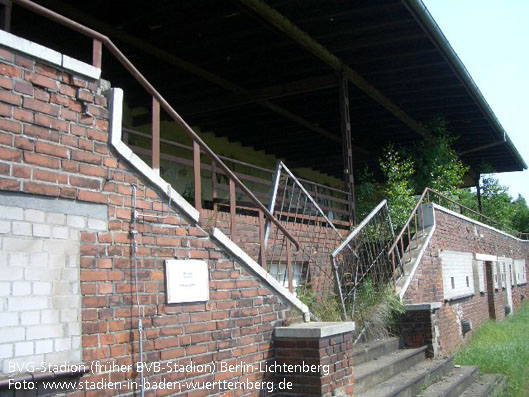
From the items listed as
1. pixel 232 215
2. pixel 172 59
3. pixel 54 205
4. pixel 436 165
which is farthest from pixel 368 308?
pixel 436 165

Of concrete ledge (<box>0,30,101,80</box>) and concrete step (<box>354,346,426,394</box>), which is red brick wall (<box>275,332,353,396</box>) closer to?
concrete step (<box>354,346,426,394</box>)

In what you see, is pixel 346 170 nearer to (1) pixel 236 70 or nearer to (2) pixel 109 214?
(1) pixel 236 70

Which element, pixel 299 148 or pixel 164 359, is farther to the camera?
pixel 299 148

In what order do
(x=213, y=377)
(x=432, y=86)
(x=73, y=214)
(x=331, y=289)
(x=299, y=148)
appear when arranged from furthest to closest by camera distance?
1. (x=299, y=148)
2. (x=432, y=86)
3. (x=331, y=289)
4. (x=213, y=377)
5. (x=73, y=214)

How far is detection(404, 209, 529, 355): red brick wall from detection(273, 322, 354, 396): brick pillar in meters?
4.07

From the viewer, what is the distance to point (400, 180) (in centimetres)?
1318

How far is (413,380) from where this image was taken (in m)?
6.70

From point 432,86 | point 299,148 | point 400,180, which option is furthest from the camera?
point 299,148

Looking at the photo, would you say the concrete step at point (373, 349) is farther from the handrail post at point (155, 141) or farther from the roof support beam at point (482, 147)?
the roof support beam at point (482, 147)

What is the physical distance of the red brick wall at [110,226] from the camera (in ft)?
11.6

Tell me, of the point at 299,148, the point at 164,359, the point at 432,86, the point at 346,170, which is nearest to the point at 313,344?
the point at 164,359

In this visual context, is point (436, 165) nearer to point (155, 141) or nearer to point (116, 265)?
point (155, 141)

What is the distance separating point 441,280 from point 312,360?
6582 mm

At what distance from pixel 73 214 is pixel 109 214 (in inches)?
11.6
